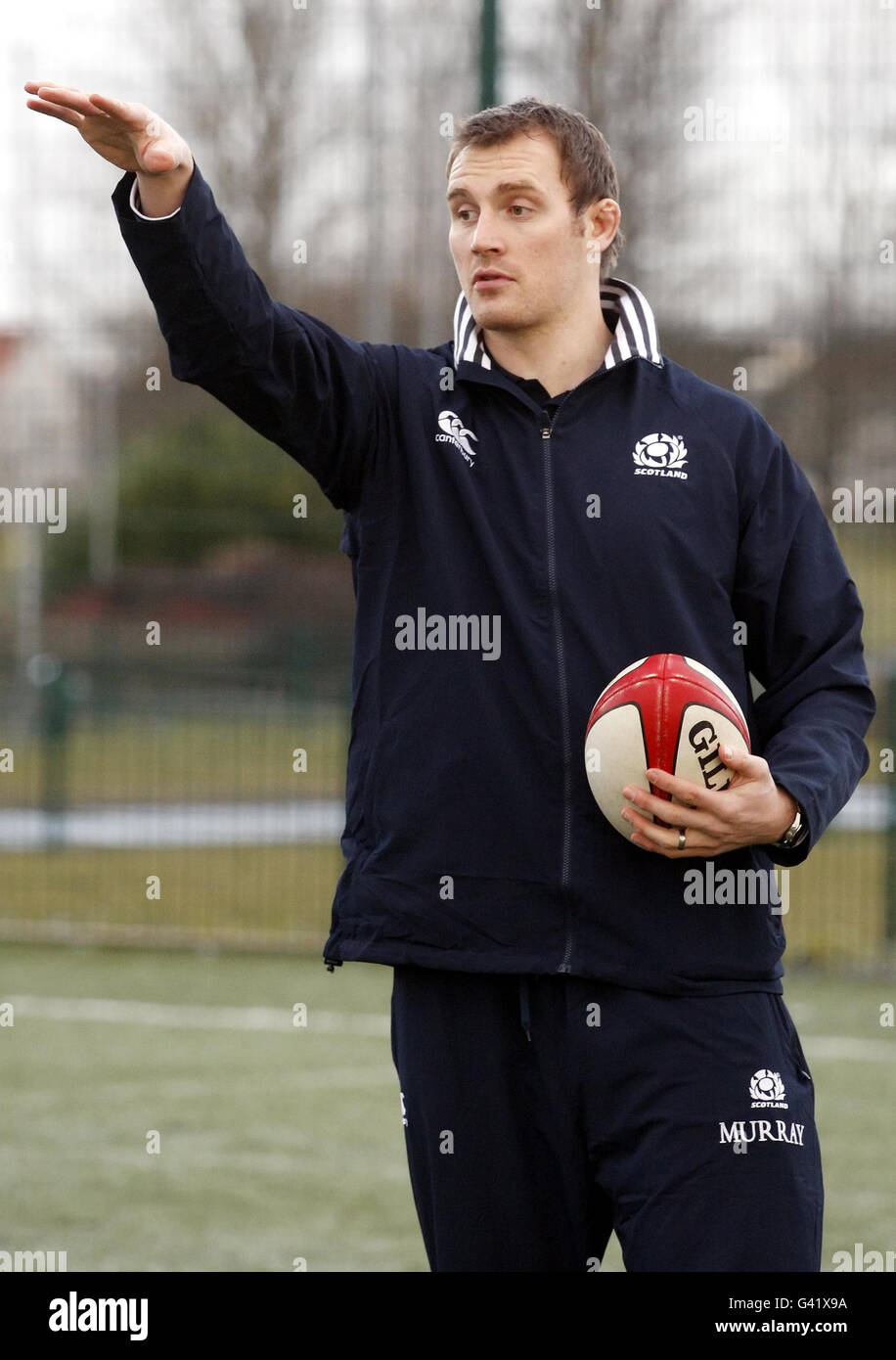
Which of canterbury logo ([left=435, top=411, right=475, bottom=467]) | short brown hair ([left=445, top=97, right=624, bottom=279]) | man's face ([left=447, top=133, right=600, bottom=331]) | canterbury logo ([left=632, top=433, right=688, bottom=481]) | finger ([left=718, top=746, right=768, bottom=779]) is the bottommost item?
finger ([left=718, top=746, right=768, bottom=779])

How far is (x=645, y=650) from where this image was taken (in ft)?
10.6

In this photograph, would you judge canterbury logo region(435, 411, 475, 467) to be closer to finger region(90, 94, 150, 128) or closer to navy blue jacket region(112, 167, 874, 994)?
navy blue jacket region(112, 167, 874, 994)

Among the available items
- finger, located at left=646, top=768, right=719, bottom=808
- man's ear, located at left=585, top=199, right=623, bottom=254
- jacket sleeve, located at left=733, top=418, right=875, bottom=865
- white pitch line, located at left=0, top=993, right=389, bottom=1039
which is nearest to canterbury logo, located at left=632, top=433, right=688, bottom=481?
jacket sleeve, located at left=733, top=418, right=875, bottom=865

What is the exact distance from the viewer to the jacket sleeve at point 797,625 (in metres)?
3.30

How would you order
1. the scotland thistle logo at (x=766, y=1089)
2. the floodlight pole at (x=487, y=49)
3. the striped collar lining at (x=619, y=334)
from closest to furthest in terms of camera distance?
the scotland thistle logo at (x=766, y=1089)
the striped collar lining at (x=619, y=334)
the floodlight pole at (x=487, y=49)

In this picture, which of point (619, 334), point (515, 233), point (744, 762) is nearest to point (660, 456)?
point (619, 334)

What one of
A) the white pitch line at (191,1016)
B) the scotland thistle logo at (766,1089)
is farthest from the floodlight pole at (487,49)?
the scotland thistle logo at (766,1089)

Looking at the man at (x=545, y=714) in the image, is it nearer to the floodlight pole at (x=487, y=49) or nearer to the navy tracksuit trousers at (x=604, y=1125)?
the navy tracksuit trousers at (x=604, y=1125)

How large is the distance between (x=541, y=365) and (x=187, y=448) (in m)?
15.3

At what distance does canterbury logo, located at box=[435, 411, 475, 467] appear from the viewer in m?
3.30

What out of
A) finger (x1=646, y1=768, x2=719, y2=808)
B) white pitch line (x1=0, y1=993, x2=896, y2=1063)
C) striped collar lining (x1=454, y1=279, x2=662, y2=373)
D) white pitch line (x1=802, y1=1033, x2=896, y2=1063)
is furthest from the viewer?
white pitch line (x1=0, y1=993, x2=896, y2=1063)

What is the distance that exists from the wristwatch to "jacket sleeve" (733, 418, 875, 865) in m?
0.03

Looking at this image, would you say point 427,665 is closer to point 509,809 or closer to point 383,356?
point 509,809

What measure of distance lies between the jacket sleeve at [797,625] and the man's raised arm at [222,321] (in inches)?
25.4
